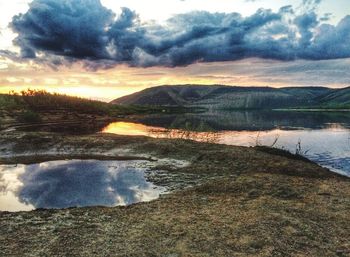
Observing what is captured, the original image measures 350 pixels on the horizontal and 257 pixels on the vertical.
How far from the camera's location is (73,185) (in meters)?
21.1

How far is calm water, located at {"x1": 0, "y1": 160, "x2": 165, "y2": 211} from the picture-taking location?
1772 cm

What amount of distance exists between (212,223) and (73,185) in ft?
35.5

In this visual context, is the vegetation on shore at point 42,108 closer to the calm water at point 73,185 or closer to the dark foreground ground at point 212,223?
the calm water at point 73,185

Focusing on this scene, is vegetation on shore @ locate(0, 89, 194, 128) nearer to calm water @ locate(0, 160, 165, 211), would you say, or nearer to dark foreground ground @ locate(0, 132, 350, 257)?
calm water @ locate(0, 160, 165, 211)

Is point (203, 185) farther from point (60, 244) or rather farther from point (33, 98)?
point (33, 98)

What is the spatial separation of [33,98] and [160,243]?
100540 millimetres

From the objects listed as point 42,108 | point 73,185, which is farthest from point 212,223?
point 42,108

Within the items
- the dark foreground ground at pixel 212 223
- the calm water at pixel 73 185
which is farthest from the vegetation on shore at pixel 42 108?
the dark foreground ground at pixel 212 223

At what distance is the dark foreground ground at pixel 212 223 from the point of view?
11094 mm

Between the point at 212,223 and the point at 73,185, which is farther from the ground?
the point at 212,223

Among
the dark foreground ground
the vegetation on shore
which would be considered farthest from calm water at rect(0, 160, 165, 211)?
the vegetation on shore

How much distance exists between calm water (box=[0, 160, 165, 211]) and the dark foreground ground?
1.93m

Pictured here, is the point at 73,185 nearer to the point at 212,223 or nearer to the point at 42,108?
the point at 212,223

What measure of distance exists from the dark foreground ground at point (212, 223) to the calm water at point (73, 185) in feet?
6.32
